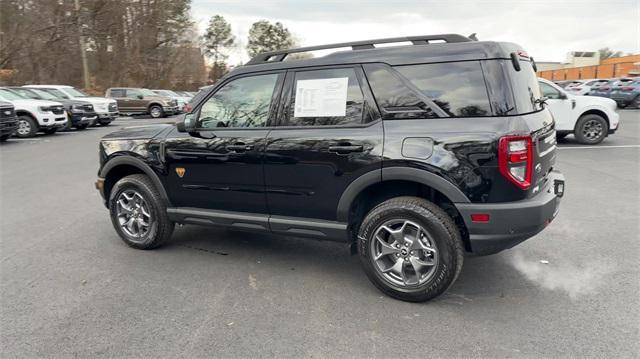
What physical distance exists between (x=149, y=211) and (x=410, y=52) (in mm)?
3002

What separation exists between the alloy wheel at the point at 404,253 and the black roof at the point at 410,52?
4.14ft

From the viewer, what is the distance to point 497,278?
146 inches

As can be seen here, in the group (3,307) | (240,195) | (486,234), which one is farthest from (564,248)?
(3,307)

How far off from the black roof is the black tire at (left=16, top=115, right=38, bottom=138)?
539 inches

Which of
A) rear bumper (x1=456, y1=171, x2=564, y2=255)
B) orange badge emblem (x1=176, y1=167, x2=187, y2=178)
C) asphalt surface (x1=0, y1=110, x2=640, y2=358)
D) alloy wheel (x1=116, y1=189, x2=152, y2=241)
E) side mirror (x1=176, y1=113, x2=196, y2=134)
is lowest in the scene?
asphalt surface (x1=0, y1=110, x2=640, y2=358)

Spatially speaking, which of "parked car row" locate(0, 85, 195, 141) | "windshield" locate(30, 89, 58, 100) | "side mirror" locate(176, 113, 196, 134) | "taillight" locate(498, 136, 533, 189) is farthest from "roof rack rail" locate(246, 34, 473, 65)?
"windshield" locate(30, 89, 58, 100)

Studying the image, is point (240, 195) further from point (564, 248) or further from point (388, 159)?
point (564, 248)

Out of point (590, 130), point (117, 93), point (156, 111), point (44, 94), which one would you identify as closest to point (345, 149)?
point (590, 130)

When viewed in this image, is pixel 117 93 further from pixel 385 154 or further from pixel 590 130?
pixel 385 154

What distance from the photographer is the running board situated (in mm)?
3607

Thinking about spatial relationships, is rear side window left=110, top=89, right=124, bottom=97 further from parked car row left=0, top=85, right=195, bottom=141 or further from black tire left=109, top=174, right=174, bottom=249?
black tire left=109, top=174, right=174, bottom=249

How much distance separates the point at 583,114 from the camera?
1079 centimetres

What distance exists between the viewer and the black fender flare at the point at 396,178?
3111 mm

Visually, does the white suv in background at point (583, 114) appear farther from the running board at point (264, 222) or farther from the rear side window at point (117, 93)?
the rear side window at point (117, 93)
